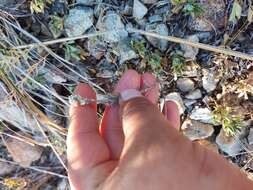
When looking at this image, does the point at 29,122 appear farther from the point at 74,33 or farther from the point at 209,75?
the point at 209,75

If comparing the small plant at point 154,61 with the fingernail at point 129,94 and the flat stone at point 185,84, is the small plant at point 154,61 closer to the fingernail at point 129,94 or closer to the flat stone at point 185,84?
the flat stone at point 185,84

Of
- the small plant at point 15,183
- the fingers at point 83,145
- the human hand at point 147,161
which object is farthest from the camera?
the small plant at point 15,183

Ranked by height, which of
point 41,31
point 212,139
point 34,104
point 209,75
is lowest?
point 212,139

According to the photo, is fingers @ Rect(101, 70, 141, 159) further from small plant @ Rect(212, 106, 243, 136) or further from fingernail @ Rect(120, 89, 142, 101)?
small plant @ Rect(212, 106, 243, 136)

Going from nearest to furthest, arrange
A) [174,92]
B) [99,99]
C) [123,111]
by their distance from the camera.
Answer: [123,111], [99,99], [174,92]

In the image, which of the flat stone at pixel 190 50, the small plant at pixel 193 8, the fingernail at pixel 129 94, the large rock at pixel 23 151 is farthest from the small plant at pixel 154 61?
the large rock at pixel 23 151

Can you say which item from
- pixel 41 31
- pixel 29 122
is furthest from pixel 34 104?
pixel 41 31

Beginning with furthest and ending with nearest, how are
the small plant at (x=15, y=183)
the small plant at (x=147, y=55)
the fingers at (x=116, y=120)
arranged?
the small plant at (x=15, y=183) → the small plant at (x=147, y=55) → the fingers at (x=116, y=120)
